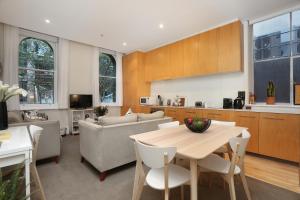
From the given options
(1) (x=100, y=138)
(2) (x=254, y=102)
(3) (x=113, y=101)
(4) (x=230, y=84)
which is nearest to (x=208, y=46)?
(4) (x=230, y=84)

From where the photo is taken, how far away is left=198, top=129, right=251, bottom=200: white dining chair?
4.77 ft

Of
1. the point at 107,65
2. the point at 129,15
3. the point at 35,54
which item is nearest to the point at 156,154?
the point at 129,15

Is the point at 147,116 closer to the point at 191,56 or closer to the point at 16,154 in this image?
the point at 16,154

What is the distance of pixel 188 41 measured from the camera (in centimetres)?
431

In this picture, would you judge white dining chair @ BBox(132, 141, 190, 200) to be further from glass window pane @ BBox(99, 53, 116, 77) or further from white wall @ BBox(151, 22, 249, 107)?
glass window pane @ BBox(99, 53, 116, 77)

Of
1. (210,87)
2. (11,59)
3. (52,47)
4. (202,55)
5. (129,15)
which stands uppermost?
(129,15)

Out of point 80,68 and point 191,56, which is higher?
point 191,56

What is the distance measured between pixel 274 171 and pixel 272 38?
2709mm

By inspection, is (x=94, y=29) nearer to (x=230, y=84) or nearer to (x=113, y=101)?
(x=113, y=101)

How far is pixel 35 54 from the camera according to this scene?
14.7 feet

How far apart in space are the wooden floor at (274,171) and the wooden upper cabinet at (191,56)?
232cm

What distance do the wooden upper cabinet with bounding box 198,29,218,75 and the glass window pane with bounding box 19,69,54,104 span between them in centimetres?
425

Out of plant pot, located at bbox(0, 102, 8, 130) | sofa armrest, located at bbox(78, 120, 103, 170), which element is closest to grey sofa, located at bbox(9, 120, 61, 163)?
sofa armrest, located at bbox(78, 120, 103, 170)

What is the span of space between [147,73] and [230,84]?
2781 millimetres
